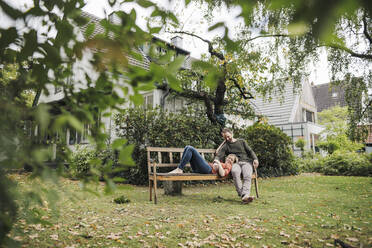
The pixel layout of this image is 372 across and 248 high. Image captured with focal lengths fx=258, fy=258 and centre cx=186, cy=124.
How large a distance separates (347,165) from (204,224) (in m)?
9.58

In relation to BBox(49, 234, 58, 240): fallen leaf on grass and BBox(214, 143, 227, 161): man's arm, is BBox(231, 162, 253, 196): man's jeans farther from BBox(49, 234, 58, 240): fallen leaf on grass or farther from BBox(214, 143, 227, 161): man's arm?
BBox(49, 234, 58, 240): fallen leaf on grass

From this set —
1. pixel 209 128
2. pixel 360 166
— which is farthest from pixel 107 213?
pixel 360 166

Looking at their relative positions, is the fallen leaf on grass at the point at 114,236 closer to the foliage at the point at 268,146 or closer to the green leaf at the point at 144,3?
the green leaf at the point at 144,3

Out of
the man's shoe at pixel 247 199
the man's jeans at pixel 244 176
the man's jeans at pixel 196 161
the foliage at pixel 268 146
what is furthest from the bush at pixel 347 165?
the man's jeans at pixel 196 161

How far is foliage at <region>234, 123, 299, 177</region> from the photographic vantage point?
9.83 metres

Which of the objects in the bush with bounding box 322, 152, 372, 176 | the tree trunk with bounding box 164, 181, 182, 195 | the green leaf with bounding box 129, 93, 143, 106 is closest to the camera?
the green leaf with bounding box 129, 93, 143, 106

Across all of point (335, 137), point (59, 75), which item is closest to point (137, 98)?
point (59, 75)

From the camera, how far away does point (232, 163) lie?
5.19 meters

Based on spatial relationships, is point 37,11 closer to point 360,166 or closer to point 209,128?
point 209,128

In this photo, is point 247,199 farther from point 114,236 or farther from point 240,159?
point 114,236

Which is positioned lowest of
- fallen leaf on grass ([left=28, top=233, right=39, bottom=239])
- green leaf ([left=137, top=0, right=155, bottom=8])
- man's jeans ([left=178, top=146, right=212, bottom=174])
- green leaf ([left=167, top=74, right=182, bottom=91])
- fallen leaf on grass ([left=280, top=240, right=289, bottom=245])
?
fallen leaf on grass ([left=280, top=240, right=289, bottom=245])

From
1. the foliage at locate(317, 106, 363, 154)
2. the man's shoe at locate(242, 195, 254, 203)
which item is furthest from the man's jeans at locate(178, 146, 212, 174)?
the foliage at locate(317, 106, 363, 154)

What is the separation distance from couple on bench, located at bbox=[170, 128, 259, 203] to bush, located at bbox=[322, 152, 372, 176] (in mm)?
7044

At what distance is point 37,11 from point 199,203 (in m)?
4.15
